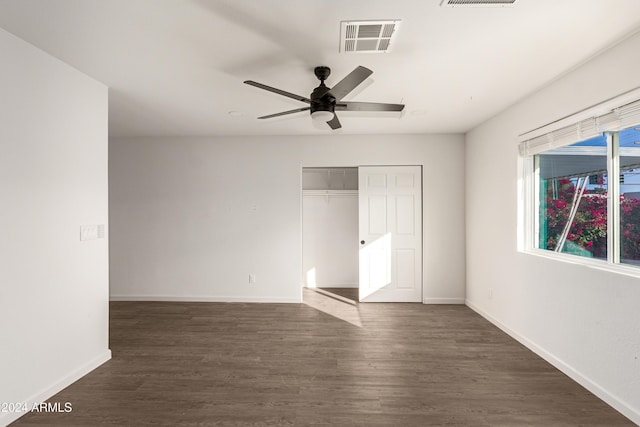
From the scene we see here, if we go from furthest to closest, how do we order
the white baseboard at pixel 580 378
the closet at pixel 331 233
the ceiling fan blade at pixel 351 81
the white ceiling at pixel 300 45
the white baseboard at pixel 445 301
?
1. the closet at pixel 331 233
2. the white baseboard at pixel 445 301
3. the white baseboard at pixel 580 378
4. the ceiling fan blade at pixel 351 81
5. the white ceiling at pixel 300 45

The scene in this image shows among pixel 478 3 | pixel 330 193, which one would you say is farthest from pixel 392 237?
pixel 478 3

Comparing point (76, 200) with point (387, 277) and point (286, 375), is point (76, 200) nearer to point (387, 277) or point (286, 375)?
point (286, 375)

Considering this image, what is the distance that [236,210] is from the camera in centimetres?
494

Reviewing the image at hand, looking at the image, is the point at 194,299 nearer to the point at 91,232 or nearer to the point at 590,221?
the point at 91,232

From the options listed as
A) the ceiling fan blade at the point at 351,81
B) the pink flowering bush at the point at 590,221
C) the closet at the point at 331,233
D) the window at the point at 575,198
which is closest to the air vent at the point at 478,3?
the ceiling fan blade at the point at 351,81

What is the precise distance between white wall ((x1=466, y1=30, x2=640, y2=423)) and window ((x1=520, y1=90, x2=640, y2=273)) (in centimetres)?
15

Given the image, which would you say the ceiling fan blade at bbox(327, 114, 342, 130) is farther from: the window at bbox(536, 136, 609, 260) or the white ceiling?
the window at bbox(536, 136, 609, 260)

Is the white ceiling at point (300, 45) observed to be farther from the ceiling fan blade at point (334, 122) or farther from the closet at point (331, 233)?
the closet at point (331, 233)

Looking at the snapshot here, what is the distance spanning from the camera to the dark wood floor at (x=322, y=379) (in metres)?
2.15

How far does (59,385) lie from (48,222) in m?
1.20

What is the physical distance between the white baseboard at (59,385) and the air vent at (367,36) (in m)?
3.11

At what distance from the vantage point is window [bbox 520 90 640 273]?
229 cm

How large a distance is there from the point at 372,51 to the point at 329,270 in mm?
4407

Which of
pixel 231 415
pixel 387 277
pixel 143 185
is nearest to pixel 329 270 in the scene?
pixel 387 277
